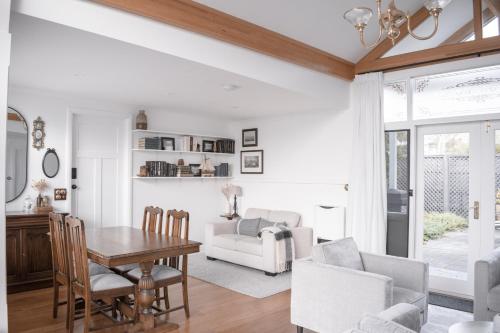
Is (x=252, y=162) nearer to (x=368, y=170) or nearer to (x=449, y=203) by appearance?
(x=368, y=170)

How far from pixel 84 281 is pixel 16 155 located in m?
2.60

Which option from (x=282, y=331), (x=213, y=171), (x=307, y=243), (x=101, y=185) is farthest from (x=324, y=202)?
(x=101, y=185)

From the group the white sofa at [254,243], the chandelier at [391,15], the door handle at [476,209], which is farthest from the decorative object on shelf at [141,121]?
the door handle at [476,209]

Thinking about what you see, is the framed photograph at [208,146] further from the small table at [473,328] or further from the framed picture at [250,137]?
the small table at [473,328]

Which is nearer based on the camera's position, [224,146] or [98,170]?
[98,170]

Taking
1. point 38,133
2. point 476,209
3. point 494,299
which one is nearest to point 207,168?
point 38,133

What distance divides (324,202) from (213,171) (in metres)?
2.18

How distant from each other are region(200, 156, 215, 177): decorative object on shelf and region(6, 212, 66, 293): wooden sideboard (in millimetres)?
2774

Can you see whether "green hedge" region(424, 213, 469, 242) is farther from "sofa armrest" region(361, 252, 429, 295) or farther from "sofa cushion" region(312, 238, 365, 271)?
"sofa cushion" region(312, 238, 365, 271)

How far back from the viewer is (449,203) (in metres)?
4.60

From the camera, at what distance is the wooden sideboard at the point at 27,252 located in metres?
4.39

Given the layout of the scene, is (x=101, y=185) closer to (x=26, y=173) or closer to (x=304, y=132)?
(x=26, y=173)

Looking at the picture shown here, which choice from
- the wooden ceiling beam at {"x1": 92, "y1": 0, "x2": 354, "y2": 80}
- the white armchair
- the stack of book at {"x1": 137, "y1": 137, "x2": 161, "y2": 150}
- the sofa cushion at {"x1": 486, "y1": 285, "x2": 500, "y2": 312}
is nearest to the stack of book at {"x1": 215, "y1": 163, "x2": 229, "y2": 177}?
the stack of book at {"x1": 137, "y1": 137, "x2": 161, "y2": 150}

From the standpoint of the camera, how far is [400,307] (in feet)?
7.39
